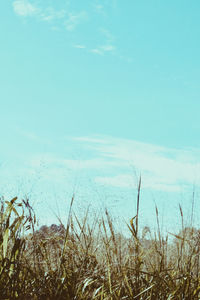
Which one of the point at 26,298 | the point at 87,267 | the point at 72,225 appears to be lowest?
the point at 26,298

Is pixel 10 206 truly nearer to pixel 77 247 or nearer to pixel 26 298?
pixel 26 298

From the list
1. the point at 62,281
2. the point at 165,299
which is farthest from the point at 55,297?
the point at 165,299

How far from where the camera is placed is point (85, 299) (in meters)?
2.07

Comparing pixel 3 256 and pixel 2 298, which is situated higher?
pixel 3 256

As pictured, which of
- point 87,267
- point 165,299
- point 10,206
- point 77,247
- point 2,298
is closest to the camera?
point 2,298

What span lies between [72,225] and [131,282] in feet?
2.02

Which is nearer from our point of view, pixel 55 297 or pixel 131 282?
pixel 55 297

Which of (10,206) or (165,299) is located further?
(165,299)

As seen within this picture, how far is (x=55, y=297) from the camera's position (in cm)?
196

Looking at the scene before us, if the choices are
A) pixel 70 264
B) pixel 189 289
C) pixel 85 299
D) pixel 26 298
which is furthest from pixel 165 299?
pixel 26 298

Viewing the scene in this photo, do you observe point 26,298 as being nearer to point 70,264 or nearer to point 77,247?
point 70,264

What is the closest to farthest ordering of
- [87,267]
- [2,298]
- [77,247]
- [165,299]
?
[2,298] → [165,299] → [87,267] → [77,247]

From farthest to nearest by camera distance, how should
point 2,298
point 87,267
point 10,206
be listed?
point 87,267
point 10,206
point 2,298

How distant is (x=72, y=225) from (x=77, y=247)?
0.50ft
